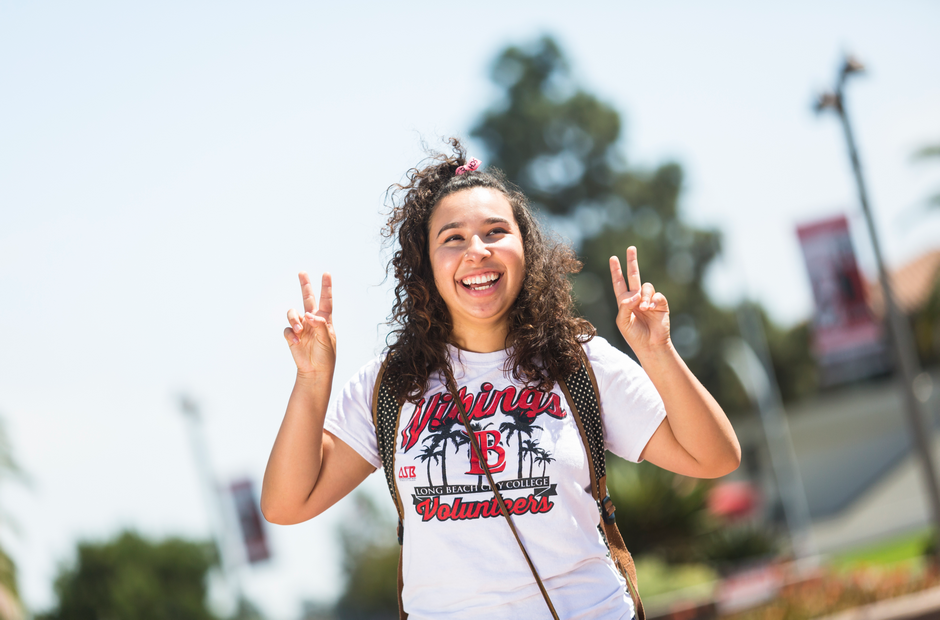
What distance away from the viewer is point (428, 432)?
7.34 ft

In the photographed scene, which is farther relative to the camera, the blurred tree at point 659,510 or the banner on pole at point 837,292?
the banner on pole at point 837,292

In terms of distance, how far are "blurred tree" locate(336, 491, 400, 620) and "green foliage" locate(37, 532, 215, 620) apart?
5051 mm

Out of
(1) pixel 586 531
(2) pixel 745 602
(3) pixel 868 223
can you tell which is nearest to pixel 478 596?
(1) pixel 586 531

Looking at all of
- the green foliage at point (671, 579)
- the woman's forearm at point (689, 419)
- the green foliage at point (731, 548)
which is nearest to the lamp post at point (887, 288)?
the green foliage at point (731, 548)

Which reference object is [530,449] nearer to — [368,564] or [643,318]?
[643,318]

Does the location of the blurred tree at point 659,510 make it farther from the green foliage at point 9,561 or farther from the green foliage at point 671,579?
the green foliage at point 9,561

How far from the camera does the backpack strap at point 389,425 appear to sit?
7.38ft

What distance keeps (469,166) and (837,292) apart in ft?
37.7

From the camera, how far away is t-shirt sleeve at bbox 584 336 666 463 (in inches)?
87.6

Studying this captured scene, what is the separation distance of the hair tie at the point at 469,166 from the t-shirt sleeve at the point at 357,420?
2.25 feet

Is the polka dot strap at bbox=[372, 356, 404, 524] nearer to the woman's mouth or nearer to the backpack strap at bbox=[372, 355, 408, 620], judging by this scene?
the backpack strap at bbox=[372, 355, 408, 620]

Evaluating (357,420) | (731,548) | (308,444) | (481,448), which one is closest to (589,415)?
(481,448)

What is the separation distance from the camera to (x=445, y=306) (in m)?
2.48

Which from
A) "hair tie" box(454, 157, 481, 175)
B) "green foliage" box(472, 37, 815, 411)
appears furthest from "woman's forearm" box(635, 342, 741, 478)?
"green foliage" box(472, 37, 815, 411)
